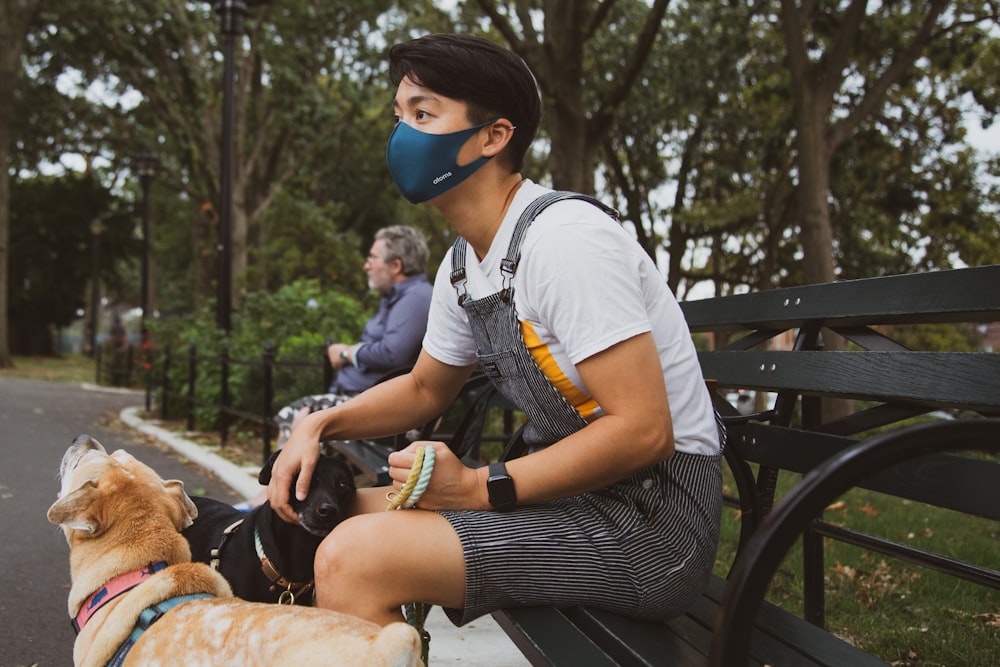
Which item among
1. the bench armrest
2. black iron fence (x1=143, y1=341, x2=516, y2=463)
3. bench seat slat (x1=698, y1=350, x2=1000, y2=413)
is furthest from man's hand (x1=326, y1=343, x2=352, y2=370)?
the bench armrest

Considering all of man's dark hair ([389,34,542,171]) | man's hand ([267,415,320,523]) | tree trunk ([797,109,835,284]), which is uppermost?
tree trunk ([797,109,835,284])

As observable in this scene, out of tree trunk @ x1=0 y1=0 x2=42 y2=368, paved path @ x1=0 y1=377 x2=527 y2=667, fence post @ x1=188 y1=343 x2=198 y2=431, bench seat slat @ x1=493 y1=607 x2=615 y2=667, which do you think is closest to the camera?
bench seat slat @ x1=493 y1=607 x2=615 y2=667

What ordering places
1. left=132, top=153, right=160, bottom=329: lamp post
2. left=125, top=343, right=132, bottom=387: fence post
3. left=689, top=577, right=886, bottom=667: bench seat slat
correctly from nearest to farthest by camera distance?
1. left=689, top=577, right=886, bottom=667: bench seat slat
2. left=125, top=343, right=132, bottom=387: fence post
3. left=132, top=153, right=160, bottom=329: lamp post

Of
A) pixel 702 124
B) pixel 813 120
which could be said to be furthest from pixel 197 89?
pixel 813 120

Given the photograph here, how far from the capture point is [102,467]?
265 centimetres

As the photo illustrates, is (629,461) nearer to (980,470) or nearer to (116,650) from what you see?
(980,470)

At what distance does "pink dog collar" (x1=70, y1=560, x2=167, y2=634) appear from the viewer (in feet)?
7.75

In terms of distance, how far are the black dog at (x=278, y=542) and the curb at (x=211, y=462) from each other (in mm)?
2595

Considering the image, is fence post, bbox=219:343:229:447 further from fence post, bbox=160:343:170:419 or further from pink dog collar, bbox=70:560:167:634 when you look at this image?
pink dog collar, bbox=70:560:167:634

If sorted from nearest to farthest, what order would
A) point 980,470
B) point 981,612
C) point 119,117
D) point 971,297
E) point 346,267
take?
point 980,470, point 971,297, point 981,612, point 346,267, point 119,117

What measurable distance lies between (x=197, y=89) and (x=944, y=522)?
1913cm

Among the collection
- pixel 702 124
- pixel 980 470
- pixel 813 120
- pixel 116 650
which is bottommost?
pixel 116 650

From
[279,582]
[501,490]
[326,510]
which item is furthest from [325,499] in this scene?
[501,490]

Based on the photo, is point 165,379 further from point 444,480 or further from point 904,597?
point 444,480
